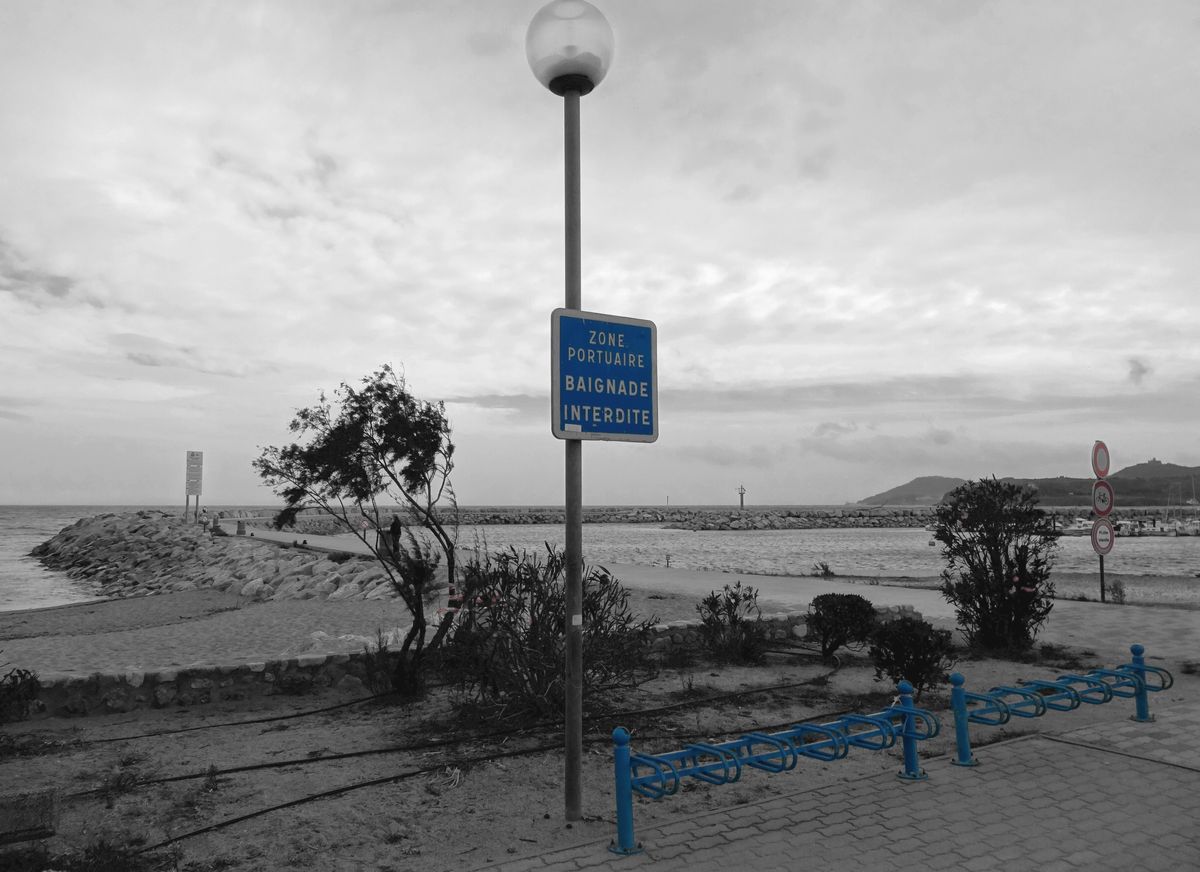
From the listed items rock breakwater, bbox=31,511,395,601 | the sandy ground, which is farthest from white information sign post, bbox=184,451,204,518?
the sandy ground

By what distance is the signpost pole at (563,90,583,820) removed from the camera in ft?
14.9

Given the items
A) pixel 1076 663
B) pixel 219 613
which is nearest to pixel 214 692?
pixel 1076 663

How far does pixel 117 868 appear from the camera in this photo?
393 cm

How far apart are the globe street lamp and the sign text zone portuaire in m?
0.15

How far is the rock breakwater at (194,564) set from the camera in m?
20.2

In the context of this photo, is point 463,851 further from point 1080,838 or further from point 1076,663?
point 1076,663

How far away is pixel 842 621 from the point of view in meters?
9.45

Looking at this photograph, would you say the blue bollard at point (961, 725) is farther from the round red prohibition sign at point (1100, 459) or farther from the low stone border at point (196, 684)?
the round red prohibition sign at point (1100, 459)

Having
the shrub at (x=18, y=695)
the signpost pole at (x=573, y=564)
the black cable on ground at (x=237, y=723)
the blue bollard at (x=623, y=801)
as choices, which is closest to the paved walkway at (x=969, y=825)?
the blue bollard at (x=623, y=801)

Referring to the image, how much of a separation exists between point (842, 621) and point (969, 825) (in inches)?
196

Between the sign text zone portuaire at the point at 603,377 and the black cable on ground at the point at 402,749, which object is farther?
the black cable on ground at the point at 402,749

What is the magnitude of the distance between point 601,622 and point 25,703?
4.78 m

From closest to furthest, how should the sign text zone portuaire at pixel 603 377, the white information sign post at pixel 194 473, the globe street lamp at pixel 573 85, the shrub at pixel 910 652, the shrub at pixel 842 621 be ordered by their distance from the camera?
the sign text zone portuaire at pixel 603 377, the globe street lamp at pixel 573 85, the shrub at pixel 910 652, the shrub at pixel 842 621, the white information sign post at pixel 194 473

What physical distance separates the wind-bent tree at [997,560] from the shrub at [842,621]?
1541mm
